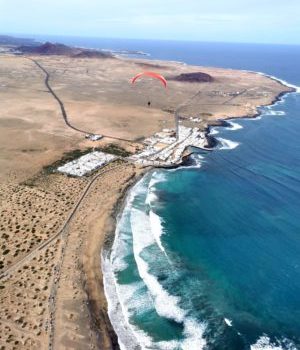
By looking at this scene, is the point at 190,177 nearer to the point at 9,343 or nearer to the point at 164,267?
the point at 164,267

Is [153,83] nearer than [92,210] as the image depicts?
No

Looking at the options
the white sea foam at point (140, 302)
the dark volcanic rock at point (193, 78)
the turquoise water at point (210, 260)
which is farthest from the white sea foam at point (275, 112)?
the white sea foam at point (140, 302)

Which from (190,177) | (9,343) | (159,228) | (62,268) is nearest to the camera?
(9,343)

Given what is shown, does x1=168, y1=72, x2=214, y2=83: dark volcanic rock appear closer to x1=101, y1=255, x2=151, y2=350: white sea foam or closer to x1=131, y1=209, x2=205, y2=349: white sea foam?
x1=131, y1=209, x2=205, y2=349: white sea foam

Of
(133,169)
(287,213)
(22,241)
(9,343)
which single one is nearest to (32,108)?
(133,169)

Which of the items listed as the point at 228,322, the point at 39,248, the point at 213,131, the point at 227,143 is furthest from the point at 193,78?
the point at 228,322

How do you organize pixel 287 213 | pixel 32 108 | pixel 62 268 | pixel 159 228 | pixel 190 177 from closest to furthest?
pixel 62 268, pixel 159 228, pixel 287 213, pixel 190 177, pixel 32 108
